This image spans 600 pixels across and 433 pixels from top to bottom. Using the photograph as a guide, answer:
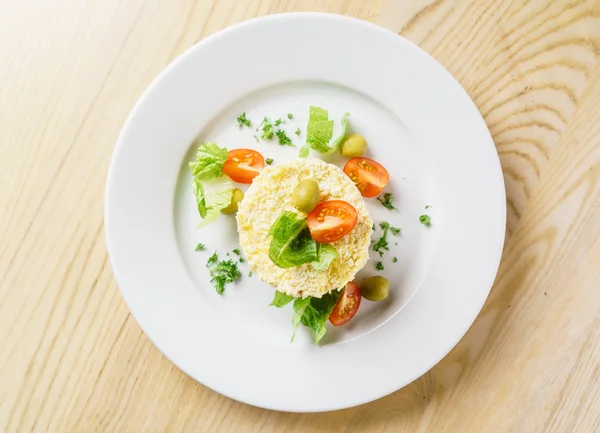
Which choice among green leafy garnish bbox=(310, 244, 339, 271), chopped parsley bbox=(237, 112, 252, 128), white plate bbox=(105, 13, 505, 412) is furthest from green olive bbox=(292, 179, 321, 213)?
chopped parsley bbox=(237, 112, 252, 128)

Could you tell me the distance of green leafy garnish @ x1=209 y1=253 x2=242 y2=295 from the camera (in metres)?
2.92

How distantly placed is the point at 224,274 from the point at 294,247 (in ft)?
1.73

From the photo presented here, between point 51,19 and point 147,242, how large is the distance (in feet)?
4.01

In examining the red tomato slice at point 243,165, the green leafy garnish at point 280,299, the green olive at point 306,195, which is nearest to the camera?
the green olive at point 306,195

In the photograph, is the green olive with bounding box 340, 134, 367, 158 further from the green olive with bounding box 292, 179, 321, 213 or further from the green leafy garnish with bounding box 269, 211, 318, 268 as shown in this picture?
the green leafy garnish with bounding box 269, 211, 318, 268

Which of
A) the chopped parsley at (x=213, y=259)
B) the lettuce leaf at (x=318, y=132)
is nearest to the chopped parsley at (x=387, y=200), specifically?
the lettuce leaf at (x=318, y=132)

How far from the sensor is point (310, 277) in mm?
2627

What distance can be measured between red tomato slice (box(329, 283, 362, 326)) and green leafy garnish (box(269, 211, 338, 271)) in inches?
12.2

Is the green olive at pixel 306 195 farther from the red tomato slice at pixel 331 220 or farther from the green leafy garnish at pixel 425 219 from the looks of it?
the green leafy garnish at pixel 425 219

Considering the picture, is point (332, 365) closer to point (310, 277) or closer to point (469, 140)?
point (310, 277)

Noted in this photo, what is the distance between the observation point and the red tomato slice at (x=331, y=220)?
2.53 m

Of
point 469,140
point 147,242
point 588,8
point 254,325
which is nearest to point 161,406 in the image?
point 254,325

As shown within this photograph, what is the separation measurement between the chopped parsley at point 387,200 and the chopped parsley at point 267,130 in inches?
24.1

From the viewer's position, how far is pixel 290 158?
2.92 metres
